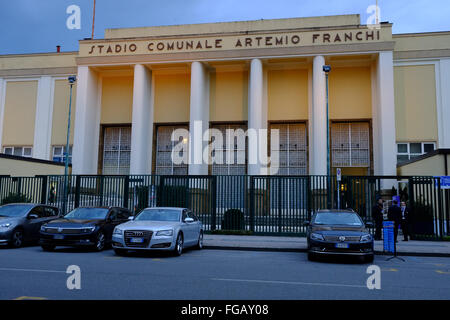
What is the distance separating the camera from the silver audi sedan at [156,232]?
1218 centimetres

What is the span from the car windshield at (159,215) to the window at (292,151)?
64.3ft

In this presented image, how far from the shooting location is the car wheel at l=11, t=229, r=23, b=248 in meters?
14.3

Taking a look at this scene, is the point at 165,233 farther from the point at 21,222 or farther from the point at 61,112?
the point at 61,112

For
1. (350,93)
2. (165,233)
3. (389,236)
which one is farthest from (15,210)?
(350,93)

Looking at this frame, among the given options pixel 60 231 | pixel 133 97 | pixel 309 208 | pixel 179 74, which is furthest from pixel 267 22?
pixel 60 231

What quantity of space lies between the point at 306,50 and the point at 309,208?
15.3 meters

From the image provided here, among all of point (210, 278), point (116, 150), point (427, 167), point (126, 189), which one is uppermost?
point (116, 150)

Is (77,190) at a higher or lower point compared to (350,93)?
lower

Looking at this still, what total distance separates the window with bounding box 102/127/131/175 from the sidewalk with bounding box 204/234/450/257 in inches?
728

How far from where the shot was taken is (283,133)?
33344 mm

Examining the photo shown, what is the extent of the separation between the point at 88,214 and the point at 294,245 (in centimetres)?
784

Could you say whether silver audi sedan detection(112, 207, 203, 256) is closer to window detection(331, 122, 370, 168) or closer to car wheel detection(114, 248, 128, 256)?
car wheel detection(114, 248, 128, 256)

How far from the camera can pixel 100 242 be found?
13.8m

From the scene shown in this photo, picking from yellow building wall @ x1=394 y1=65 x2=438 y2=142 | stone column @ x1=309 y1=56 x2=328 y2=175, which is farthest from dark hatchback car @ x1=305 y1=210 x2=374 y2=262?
yellow building wall @ x1=394 y1=65 x2=438 y2=142
